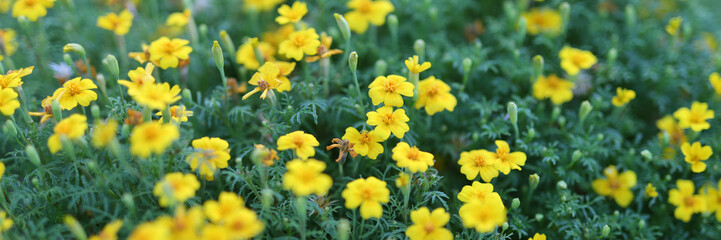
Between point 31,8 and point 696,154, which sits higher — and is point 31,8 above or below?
above

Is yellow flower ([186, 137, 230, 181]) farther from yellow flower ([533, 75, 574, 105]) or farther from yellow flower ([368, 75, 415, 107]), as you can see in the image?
yellow flower ([533, 75, 574, 105])

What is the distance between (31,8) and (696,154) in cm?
335

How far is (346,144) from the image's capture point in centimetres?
214

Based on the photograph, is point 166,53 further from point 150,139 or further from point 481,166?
point 481,166

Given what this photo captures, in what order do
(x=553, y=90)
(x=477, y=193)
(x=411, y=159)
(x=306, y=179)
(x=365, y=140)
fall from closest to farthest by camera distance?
(x=306, y=179), (x=411, y=159), (x=477, y=193), (x=365, y=140), (x=553, y=90)

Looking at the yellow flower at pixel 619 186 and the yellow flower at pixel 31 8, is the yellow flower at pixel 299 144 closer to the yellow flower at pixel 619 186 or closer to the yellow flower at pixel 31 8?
the yellow flower at pixel 619 186

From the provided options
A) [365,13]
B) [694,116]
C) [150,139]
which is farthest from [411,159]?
[694,116]

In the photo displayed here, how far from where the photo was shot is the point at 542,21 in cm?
332

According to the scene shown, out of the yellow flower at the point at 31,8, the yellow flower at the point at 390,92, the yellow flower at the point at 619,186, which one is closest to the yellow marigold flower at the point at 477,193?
the yellow flower at the point at 390,92

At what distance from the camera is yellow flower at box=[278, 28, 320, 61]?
2414 millimetres

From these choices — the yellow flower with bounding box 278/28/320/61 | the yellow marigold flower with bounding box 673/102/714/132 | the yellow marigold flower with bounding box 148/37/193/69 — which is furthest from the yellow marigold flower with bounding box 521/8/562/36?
the yellow marigold flower with bounding box 148/37/193/69

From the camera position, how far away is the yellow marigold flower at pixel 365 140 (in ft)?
7.06

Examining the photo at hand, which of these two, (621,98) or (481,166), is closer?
(481,166)

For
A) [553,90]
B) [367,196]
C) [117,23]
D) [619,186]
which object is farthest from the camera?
[553,90]
